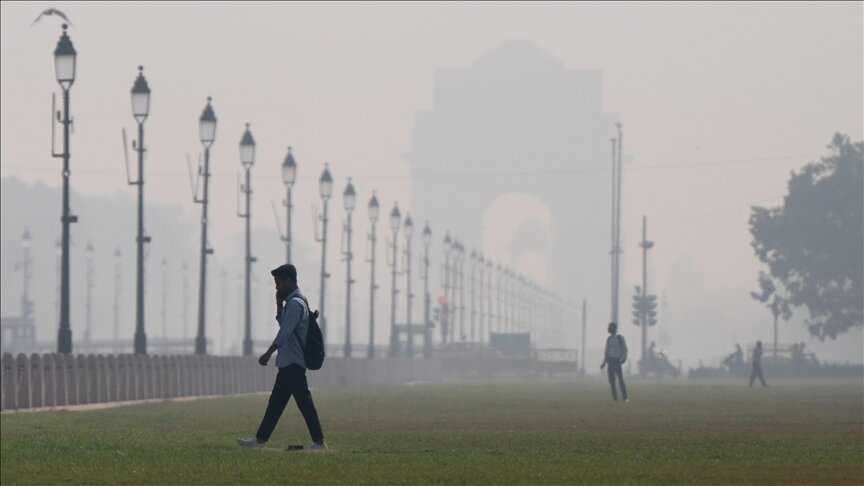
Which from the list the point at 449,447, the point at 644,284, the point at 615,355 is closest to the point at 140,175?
the point at 615,355

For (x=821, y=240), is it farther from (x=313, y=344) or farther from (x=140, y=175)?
(x=313, y=344)

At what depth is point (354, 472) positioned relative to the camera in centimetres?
2366

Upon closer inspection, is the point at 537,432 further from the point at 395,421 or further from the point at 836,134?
the point at 836,134

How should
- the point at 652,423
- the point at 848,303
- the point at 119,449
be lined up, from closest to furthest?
the point at 119,449 < the point at 652,423 < the point at 848,303

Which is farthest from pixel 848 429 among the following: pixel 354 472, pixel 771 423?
pixel 354 472

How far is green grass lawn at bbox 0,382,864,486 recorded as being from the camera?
917 inches

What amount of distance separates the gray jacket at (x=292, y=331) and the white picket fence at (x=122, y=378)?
56.6 feet

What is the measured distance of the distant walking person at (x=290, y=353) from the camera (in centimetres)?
2656

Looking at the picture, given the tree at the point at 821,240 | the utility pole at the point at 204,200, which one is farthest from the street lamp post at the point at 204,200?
the tree at the point at 821,240

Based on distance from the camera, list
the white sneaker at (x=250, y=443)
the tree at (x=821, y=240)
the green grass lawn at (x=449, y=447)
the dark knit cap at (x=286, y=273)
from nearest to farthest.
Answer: the green grass lawn at (x=449, y=447) → the dark knit cap at (x=286, y=273) → the white sneaker at (x=250, y=443) → the tree at (x=821, y=240)

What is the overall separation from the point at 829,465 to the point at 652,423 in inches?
497

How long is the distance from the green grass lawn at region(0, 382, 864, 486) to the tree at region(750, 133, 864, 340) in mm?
109072

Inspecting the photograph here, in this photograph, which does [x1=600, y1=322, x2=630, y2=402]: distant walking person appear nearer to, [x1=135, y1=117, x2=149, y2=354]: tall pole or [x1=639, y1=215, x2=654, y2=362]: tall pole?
[x1=135, y1=117, x2=149, y2=354]: tall pole

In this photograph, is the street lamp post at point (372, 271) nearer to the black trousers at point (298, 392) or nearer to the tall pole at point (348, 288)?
the tall pole at point (348, 288)
